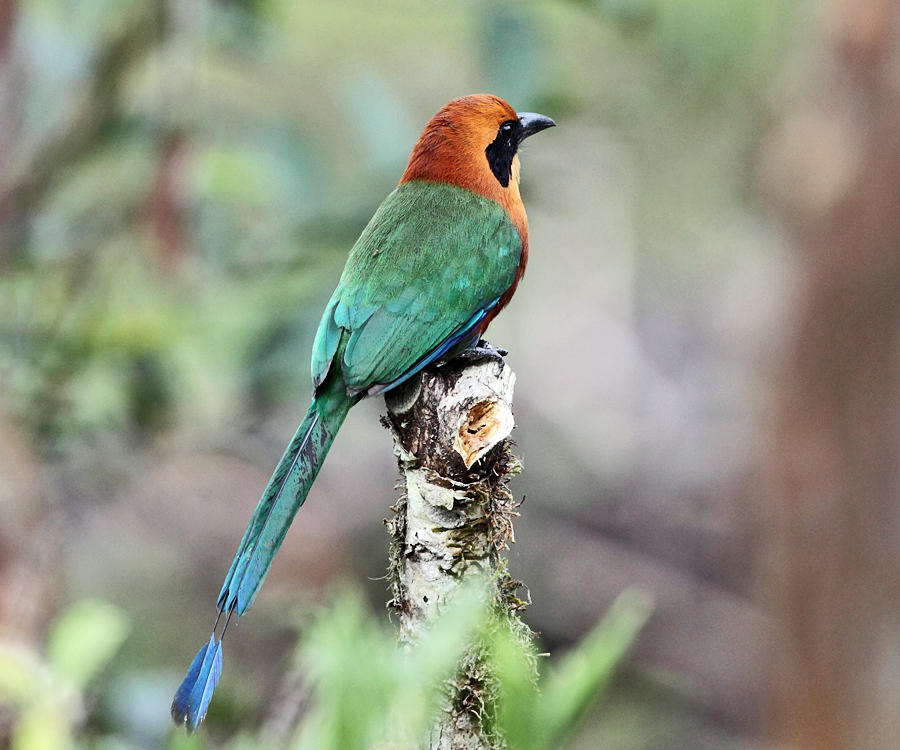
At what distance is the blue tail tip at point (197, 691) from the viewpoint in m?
1.93

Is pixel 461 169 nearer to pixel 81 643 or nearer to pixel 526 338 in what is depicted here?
pixel 81 643

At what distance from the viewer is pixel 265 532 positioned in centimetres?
227

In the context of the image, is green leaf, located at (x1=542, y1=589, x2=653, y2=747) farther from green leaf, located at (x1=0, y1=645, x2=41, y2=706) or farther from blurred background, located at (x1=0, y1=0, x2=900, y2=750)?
green leaf, located at (x1=0, y1=645, x2=41, y2=706)

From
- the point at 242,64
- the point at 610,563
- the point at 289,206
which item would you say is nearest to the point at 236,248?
the point at 289,206

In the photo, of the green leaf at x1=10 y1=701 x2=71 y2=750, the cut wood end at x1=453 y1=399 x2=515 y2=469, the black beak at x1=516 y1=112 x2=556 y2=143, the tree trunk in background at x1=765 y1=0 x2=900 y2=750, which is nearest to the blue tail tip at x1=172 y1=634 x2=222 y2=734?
the green leaf at x1=10 y1=701 x2=71 y2=750

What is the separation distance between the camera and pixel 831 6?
4.89m

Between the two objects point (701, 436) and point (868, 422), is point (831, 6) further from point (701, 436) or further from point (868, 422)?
point (701, 436)

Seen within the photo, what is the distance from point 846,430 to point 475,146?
251cm

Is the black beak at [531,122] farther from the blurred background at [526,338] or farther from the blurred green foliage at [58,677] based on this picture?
the blurred green foliage at [58,677]

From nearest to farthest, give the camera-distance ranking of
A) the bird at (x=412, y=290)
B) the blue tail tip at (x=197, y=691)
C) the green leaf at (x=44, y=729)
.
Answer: the green leaf at (x=44, y=729) → the blue tail tip at (x=197, y=691) → the bird at (x=412, y=290)

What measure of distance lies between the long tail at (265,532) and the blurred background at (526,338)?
0.69 ft

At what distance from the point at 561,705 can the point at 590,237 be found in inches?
211

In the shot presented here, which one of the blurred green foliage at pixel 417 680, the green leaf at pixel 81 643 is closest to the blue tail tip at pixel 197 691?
the green leaf at pixel 81 643

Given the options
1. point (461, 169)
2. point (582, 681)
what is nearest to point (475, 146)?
point (461, 169)
